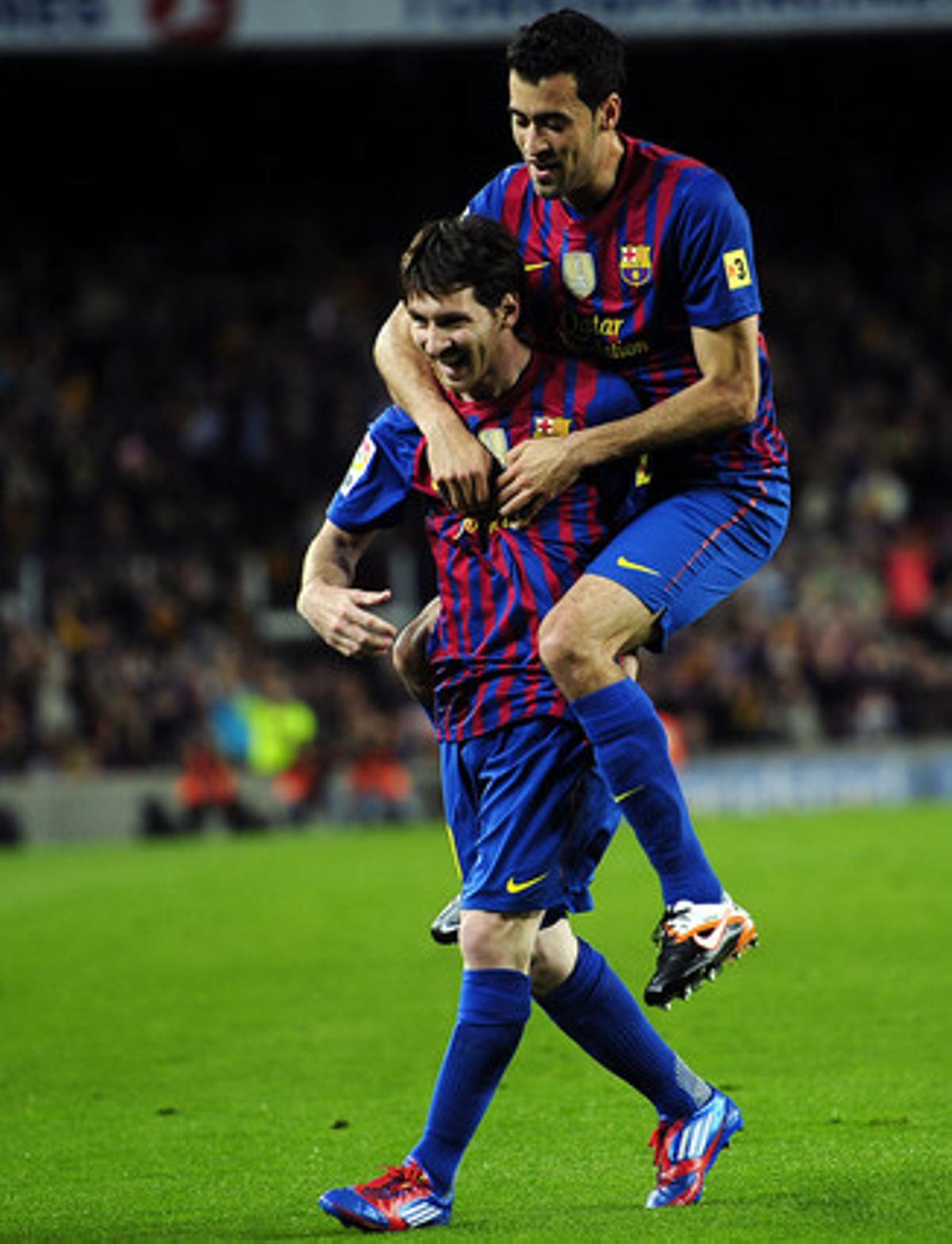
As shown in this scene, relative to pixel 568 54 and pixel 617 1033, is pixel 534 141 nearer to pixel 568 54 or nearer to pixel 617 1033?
pixel 568 54

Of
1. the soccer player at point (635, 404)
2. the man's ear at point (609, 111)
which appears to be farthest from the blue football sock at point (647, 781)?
the man's ear at point (609, 111)

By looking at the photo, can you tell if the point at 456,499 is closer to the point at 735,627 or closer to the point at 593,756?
the point at 593,756

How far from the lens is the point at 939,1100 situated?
682 centimetres

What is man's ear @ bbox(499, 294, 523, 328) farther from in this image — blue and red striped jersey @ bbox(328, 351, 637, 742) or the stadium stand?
the stadium stand

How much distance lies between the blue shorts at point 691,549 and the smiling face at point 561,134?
779 millimetres

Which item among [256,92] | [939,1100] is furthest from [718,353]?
[256,92]

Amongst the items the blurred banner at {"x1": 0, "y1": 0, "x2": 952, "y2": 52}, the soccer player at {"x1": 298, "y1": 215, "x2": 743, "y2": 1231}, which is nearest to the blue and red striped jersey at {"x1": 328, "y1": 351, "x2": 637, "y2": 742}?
the soccer player at {"x1": 298, "y1": 215, "x2": 743, "y2": 1231}

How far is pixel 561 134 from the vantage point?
513 centimetres

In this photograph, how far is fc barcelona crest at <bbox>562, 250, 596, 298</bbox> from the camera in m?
5.30

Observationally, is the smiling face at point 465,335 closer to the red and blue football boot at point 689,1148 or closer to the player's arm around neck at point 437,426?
the player's arm around neck at point 437,426

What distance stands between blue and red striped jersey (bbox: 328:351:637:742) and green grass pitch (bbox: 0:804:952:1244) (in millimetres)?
1185

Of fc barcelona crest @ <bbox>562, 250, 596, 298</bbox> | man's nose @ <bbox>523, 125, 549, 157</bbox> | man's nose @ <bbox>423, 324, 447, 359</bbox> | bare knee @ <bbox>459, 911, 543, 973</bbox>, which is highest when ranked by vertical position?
man's nose @ <bbox>523, 125, 549, 157</bbox>

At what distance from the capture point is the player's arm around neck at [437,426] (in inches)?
200

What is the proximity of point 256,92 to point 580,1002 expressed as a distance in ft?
85.2
